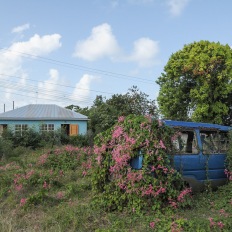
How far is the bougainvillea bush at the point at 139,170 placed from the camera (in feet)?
20.2

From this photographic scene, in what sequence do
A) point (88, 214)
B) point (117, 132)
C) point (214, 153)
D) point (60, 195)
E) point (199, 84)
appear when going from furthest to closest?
point (199, 84) → point (214, 153) → point (60, 195) → point (117, 132) → point (88, 214)

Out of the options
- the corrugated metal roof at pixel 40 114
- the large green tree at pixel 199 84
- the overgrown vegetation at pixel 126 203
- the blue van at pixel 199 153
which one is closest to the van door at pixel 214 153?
the blue van at pixel 199 153

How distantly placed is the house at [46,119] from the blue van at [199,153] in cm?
2309

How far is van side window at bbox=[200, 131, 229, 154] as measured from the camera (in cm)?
777

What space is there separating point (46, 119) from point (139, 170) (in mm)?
25758

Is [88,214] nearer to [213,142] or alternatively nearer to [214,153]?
[214,153]

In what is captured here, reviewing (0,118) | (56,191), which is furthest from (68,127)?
(56,191)

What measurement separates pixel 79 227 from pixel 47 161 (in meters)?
7.02

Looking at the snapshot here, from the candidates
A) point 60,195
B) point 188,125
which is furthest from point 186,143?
point 60,195

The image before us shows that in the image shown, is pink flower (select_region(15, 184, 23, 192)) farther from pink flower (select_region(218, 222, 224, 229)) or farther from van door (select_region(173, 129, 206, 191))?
pink flower (select_region(218, 222, 224, 229))

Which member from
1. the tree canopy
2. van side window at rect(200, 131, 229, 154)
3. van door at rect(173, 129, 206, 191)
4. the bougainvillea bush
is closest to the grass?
the bougainvillea bush

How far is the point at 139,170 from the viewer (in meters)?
6.27

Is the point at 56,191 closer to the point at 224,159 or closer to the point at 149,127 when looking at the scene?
the point at 149,127

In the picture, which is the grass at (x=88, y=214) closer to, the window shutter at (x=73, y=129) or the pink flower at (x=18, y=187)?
the pink flower at (x=18, y=187)
